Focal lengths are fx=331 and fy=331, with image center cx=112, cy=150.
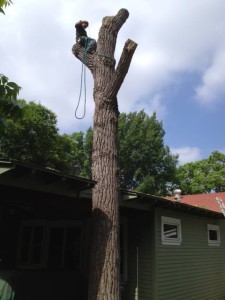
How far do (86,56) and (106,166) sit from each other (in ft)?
7.52

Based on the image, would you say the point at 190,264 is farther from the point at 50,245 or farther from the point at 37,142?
the point at 37,142

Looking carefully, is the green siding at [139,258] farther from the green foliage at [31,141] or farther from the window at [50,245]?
the green foliage at [31,141]

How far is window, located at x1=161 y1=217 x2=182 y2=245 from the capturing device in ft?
25.9

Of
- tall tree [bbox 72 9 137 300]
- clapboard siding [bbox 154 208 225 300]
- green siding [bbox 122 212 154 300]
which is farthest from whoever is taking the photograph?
clapboard siding [bbox 154 208 225 300]

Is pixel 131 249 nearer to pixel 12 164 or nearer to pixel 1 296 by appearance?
pixel 1 296

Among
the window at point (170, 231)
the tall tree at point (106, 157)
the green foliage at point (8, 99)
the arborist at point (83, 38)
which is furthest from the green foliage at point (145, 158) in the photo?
the green foliage at point (8, 99)

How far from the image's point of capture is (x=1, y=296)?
6.06 m

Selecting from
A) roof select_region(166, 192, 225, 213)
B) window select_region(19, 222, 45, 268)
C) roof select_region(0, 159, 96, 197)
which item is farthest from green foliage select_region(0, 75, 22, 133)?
roof select_region(166, 192, 225, 213)

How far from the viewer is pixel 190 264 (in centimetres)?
885

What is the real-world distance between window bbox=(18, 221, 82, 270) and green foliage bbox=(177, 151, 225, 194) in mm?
31102

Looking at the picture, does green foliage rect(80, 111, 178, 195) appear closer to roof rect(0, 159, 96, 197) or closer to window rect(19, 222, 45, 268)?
window rect(19, 222, 45, 268)

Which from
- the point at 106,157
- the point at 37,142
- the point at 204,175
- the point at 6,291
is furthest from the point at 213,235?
the point at 204,175

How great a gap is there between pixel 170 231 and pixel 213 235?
11.2 feet

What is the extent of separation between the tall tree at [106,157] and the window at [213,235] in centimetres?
619
